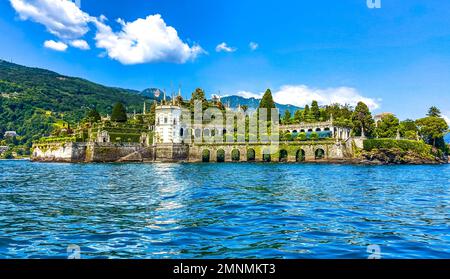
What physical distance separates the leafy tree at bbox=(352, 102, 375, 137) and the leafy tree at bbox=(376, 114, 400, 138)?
2163 mm

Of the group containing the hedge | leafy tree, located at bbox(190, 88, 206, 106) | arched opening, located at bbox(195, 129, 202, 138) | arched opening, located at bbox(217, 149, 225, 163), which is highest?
leafy tree, located at bbox(190, 88, 206, 106)

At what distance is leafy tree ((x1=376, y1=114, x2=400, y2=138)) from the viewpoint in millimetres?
86688

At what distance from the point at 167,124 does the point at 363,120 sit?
155 ft

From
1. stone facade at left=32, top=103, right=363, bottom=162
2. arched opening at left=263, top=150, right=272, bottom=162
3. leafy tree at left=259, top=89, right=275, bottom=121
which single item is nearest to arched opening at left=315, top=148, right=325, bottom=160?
stone facade at left=32, top=103, right=363, bottom=162

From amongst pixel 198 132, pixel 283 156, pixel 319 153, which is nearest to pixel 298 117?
pixel 283 156

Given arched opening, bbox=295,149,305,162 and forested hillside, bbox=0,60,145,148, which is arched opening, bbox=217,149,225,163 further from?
forested hillside, bbox=0,60,145,148

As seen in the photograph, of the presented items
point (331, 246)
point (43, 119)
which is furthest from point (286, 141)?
point (43, 119)

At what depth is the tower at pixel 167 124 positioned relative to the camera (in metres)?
85.2

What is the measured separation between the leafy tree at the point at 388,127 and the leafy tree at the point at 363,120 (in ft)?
7.10

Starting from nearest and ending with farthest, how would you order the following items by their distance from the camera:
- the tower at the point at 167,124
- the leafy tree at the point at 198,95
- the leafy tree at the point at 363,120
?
the tower at the point at 167,124, the leafy tree at the point at 363,120, the leafy tree at the point at 198,95

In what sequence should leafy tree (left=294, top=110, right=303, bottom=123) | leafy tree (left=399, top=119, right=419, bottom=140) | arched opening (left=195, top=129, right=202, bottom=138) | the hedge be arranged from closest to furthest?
the hedge → leafy tree (left=399, top=119, right=419, bottom=140) → arched opening (left=195, top=129, right=202, bottom=138) → leafy tree (left=294, top=110, right=303, bottom=123)

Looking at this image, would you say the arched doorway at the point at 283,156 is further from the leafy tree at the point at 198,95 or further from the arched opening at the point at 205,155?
the leafy tree at the point at 198,95

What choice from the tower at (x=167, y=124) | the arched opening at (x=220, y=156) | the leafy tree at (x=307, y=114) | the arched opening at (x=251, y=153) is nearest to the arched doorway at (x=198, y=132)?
the tower at (x=167, y=124)
